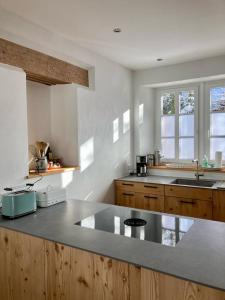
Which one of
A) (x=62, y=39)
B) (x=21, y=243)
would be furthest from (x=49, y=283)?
(x=62, y=39)

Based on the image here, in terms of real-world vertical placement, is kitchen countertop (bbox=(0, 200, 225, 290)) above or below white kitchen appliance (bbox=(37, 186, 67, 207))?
below

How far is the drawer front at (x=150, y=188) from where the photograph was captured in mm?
3484

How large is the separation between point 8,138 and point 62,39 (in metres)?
1.30

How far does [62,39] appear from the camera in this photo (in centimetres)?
276

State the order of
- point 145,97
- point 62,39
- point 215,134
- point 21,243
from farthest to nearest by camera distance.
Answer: point 145,97 → point 215,134 → point 62,39 → point 21,243

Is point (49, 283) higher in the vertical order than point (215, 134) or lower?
lower

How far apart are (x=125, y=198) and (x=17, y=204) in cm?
205

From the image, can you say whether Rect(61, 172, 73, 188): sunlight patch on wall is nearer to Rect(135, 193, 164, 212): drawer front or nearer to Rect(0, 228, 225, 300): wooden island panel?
Rect(0, 228, 225, 300): wooden island panel

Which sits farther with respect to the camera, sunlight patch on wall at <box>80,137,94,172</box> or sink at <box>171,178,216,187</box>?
sink at <box>171,178,216,187</box>

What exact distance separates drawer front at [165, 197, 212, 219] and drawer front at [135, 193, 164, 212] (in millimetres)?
86

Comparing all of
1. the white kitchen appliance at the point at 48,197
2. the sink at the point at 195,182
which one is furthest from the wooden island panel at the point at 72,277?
A: the sink at the point at 195,182

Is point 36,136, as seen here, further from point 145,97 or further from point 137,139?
point 145,97

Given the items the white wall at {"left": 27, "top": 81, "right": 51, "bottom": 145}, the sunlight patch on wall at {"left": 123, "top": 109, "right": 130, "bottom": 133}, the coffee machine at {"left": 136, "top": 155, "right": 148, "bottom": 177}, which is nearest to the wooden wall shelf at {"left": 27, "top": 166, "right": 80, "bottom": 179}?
the white wall at {"left": 27, "top": 81, "right": 51, "bottom": 145}

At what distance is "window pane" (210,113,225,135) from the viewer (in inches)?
154
